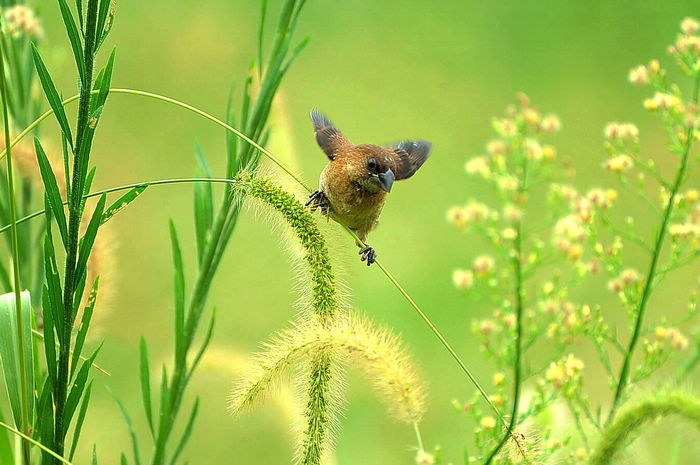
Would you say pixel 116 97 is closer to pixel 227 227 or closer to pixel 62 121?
pixel 227 227

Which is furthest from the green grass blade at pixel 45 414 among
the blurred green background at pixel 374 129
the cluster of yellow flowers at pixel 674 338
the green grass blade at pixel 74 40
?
the blurred green background at pixel 374 129

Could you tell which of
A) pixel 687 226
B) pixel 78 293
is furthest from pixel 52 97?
pixel 687 226

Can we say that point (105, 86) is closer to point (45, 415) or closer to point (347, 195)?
point (45, 415)

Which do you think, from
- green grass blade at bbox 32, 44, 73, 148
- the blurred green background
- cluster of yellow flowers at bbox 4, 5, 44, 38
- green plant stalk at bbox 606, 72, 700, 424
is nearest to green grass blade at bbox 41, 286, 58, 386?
green grass blade at bbox 32, 44, 73, 148

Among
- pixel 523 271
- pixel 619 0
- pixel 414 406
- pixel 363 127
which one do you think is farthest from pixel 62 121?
pixel 619 0

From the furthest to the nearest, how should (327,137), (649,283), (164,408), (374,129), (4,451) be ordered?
(374,129) → (327,137) → (649,283) → (164,408) → (4,451)
